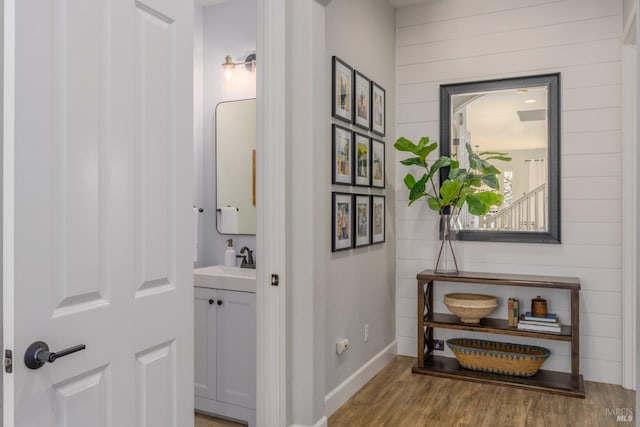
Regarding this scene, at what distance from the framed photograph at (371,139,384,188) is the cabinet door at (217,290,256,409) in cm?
134

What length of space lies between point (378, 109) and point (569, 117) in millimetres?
1365

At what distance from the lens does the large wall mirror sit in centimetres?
354

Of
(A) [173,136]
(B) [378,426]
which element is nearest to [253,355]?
(B) [378,426]

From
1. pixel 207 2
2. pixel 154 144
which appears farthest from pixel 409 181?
pixel 154 144

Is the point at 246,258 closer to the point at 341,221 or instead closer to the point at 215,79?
the point at 341,221

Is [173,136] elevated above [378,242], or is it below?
above

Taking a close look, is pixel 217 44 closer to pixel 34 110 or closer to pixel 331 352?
pixel 331 352

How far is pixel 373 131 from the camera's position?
355 cm

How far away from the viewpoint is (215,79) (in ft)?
12.0

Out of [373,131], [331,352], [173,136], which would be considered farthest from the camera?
[373,131]

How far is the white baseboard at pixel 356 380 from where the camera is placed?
289cm

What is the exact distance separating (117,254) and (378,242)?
2.39m

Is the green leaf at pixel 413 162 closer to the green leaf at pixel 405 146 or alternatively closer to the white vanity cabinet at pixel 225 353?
the green leaf at pixel 405 146

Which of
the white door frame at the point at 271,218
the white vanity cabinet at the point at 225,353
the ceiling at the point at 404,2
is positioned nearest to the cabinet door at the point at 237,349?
the white vanity cabinet at the point at 225,353
